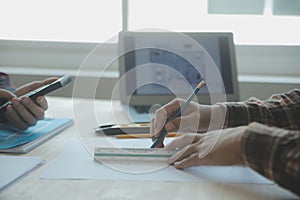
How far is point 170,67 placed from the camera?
57.0 inches

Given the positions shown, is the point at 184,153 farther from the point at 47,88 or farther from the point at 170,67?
the point at 170,67

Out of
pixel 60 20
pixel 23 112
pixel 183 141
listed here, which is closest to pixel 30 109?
pixel 23 112

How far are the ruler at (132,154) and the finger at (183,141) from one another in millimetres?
11

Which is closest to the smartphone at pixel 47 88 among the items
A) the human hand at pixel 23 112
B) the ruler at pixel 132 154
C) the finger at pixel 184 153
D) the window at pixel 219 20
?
the human hand at pixel 23 112

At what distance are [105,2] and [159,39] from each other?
69 cm

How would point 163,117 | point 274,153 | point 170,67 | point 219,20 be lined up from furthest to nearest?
point 219,20 < point 170,67 < point 163,117 < point 274,153

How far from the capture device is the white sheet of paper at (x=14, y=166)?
0.82 m

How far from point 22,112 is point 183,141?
1.42 feet

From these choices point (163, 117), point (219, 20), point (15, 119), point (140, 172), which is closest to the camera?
point (140, 172)

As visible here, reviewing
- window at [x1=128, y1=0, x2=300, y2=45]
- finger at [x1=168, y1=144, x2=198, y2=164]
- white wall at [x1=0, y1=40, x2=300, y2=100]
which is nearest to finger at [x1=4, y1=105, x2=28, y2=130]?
finger at [x1=168, y1=144, x2=198, y2=164]

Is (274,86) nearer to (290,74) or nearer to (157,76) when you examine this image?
(290,74)

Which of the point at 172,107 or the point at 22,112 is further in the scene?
the point at 22,112

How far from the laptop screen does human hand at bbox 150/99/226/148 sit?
32cm

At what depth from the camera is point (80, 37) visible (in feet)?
7.06
